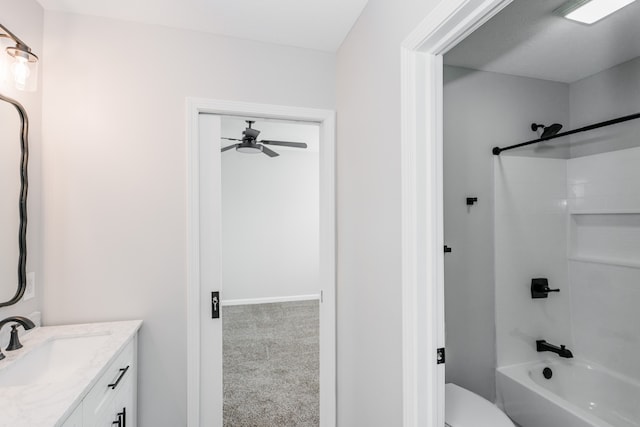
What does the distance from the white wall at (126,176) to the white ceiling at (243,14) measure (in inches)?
2.7

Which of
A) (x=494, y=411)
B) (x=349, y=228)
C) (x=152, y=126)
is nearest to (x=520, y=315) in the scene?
(x=494, y=411)

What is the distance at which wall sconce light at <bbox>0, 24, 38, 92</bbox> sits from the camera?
4.29 feet

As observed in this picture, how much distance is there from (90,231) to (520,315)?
2809 millimetres

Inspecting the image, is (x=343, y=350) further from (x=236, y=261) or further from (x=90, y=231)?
(x=236, y=261)

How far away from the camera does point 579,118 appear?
2352mm

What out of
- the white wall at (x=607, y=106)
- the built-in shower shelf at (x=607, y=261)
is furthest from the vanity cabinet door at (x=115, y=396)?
the white wall at (x=607, y=106)

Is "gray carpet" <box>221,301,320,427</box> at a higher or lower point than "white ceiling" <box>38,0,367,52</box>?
lower

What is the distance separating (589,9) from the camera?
1502mm

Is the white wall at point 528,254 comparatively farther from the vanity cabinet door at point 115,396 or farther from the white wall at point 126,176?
the vanity cabinet door at point 115,396

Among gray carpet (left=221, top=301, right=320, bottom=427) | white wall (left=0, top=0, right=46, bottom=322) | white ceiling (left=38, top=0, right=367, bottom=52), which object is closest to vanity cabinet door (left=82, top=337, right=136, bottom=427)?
Answer: white wall (left=0, top=0, right=46, bottom=322)

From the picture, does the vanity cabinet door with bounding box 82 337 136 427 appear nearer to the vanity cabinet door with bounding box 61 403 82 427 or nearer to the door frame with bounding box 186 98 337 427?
the vanity cabinet door with bounding box 61 403 82 427

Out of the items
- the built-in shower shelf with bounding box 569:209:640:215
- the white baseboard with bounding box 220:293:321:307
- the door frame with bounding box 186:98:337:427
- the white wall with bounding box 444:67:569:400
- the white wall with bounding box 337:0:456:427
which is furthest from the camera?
the white baseboard with bounding box 220:293:321:307

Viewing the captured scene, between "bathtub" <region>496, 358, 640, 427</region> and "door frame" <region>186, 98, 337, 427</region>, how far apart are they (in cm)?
120

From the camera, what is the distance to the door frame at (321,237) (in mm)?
1760
